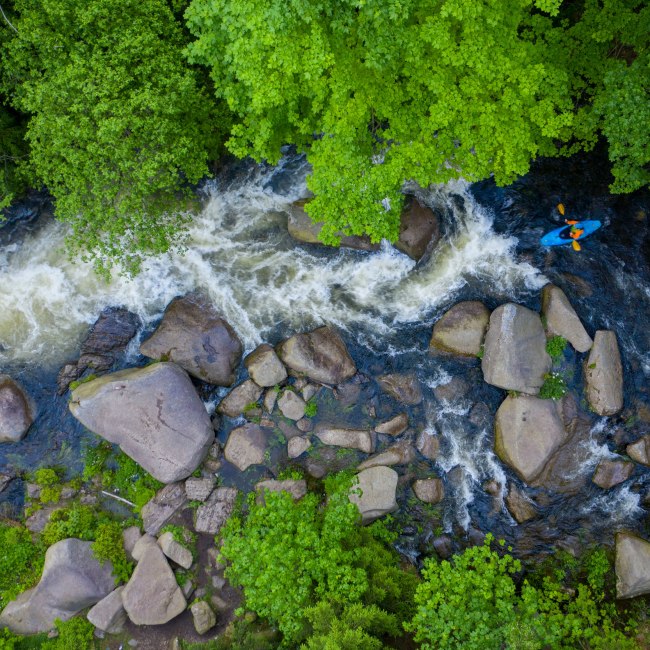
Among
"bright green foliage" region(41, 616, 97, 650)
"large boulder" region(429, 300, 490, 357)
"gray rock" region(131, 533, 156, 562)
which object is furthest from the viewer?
"large boulder" region(429, 300, 490, 357)

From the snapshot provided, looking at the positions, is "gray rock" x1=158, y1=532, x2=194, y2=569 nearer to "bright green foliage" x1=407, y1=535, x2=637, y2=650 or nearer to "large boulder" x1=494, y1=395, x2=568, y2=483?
"bright green foliage" x1=407, y1=535, x2=637, y2=650

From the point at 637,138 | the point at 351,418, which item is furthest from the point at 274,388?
the point at 637,138

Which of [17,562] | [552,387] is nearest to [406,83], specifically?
[552,387]

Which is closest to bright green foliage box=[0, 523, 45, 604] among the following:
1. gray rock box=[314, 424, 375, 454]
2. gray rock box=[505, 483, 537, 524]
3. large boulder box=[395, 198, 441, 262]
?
gray rock box=[314, 424, 375, 454]

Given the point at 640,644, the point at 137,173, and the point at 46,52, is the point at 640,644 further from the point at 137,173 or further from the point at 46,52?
the point at 46,52

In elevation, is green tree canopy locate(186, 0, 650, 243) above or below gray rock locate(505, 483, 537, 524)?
above

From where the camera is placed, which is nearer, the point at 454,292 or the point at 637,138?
the point at 637,138
